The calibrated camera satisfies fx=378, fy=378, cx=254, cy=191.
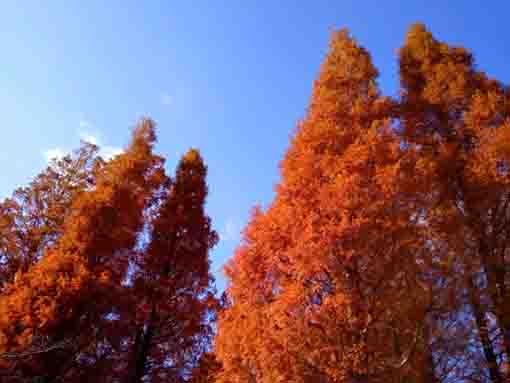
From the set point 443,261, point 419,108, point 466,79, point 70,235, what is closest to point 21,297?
point 70,235

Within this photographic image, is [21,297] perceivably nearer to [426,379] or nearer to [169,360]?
[169,360]

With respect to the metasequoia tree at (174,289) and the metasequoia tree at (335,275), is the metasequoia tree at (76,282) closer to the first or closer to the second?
the metasequoia tree at (174,289)

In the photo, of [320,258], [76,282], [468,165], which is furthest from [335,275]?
[76,282]

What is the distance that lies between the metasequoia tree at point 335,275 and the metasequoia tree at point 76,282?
289 cm

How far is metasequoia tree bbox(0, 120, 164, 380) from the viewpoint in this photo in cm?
734

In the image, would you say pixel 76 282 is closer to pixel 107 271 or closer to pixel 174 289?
pixel 107 271

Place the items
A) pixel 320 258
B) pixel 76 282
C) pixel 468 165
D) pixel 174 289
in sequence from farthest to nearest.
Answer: pixel 174 289 < pixel 468 165 < pixel 76 282 < pixel 320 258

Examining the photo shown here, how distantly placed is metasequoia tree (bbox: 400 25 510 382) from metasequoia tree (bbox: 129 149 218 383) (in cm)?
605

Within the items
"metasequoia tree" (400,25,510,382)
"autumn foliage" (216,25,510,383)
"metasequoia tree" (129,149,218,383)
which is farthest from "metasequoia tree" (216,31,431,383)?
"metasequoia tree" (129,149,218,383)

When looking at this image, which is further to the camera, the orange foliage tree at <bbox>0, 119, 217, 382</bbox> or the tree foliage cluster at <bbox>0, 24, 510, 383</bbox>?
the orange foliage tree at <bbox>0, 119, 217, 382</bbox>

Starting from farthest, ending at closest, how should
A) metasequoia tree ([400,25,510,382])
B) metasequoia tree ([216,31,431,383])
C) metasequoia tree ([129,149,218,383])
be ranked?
1. metasequoia tree ([129,149,218,383])
2. metasequoia tree ([400,25,510,382])
3. metasequoia tree ([216,31,431,383])

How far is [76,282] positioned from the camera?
7.74 m

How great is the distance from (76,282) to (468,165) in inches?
347

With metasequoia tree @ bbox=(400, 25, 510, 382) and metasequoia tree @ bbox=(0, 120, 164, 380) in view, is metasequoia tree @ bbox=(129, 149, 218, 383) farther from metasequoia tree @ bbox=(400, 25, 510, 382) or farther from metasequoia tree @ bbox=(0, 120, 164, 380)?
metasequoia tree @ bbox=(400, 25, 510, 382)
